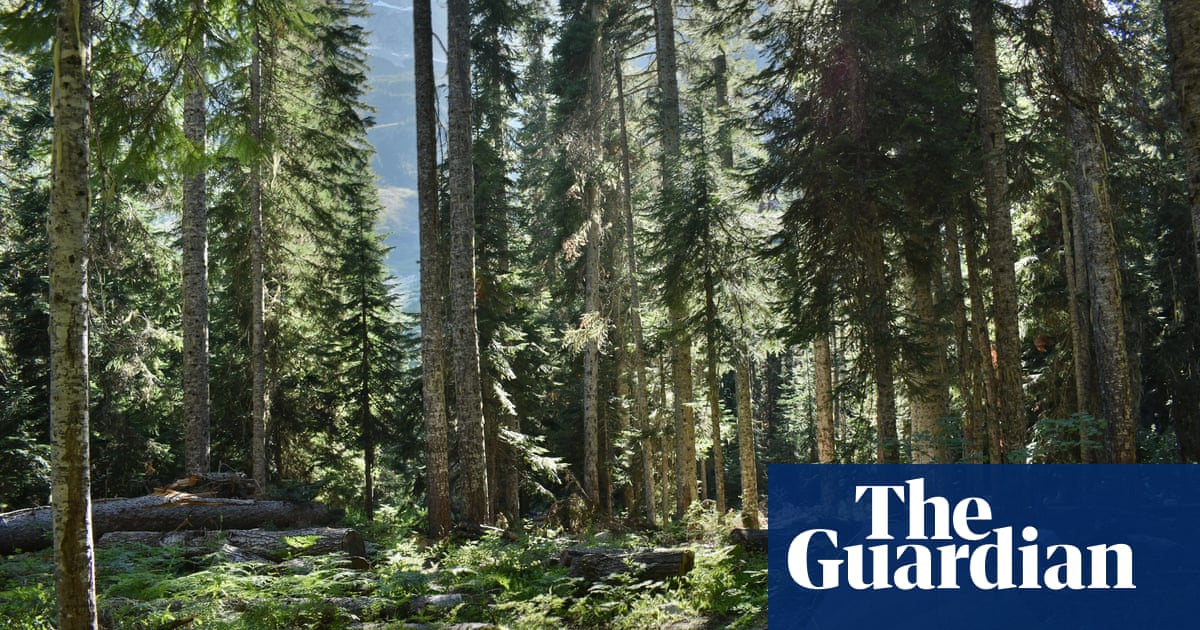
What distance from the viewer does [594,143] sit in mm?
18922

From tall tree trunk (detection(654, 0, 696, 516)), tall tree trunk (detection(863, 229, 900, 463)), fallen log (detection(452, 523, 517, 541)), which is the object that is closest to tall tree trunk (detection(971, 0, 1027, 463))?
tall tree trunk (detection(863, 229, 900, 463))

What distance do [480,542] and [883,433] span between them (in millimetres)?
6902

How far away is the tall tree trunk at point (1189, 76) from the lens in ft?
21.7

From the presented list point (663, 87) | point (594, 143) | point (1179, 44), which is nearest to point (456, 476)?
point (594, 143)

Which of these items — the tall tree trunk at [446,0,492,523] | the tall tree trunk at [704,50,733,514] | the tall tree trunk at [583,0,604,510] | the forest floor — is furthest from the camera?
the tall tree trunk at [583,0,604,510]

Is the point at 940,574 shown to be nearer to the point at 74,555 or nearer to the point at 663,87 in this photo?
the point at 74,555

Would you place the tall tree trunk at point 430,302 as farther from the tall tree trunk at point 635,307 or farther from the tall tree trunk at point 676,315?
the tall tree trunk at point 635,307

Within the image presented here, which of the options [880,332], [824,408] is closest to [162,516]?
[880,332]

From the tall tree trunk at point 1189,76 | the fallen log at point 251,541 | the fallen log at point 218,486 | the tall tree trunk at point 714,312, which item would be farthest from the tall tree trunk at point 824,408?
the fallen log at point 218,486

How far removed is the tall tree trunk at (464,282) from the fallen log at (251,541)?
289 centimetres

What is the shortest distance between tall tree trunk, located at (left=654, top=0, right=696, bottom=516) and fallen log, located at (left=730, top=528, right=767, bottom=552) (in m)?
5.38

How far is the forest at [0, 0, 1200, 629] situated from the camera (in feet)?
24.5

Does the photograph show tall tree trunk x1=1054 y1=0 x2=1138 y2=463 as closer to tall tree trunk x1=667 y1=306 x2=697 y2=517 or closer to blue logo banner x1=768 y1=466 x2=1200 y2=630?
blue logo banner x1=768 y1=466 x2=1200 y2=630

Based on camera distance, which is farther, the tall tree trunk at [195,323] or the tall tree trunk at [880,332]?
the tall tree trunk at [195,323]
